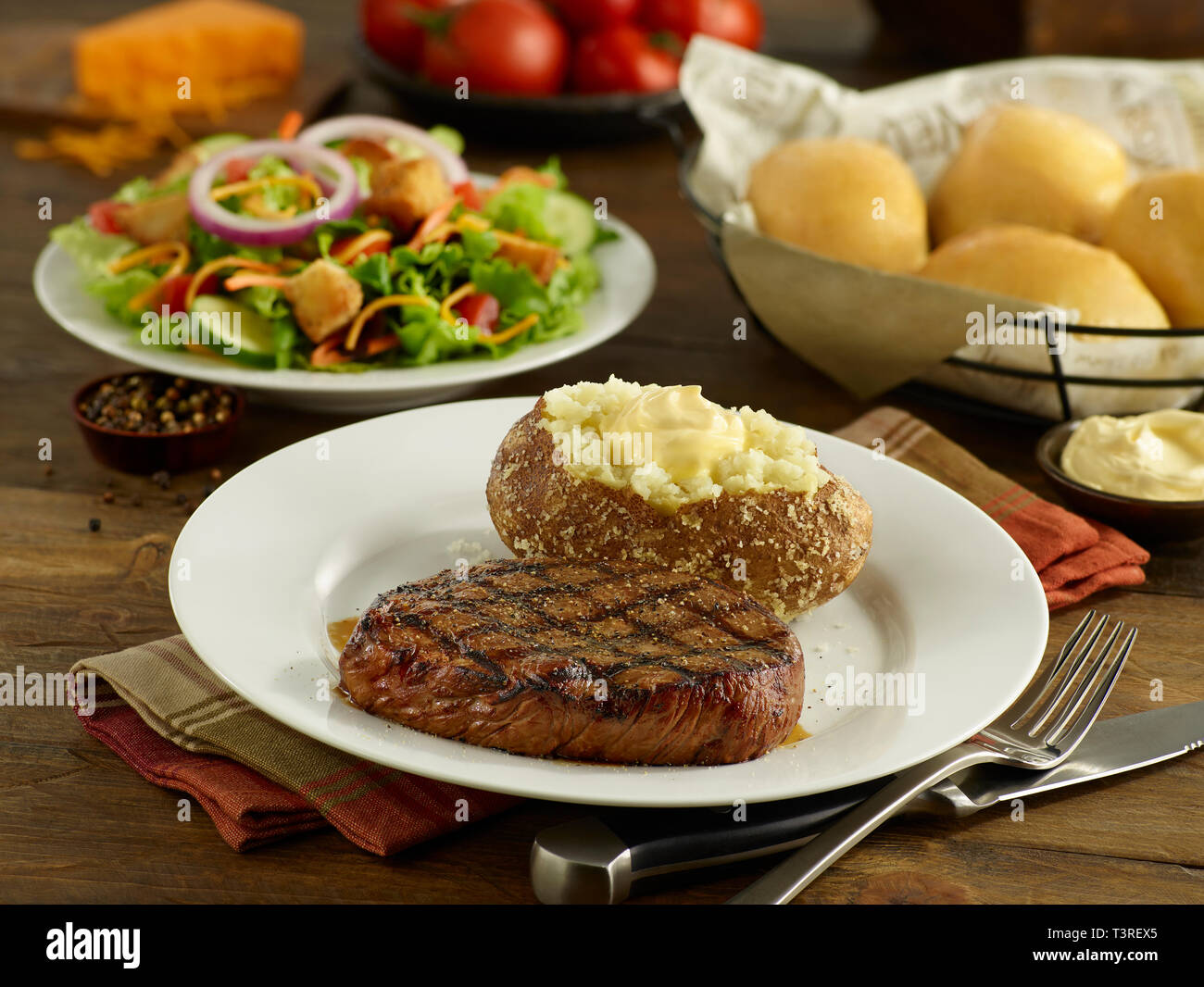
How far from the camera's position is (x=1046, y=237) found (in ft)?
7.84

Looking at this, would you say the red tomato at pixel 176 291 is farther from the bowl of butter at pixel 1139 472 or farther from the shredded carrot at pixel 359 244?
the bowl of butter at pixel 1139 472

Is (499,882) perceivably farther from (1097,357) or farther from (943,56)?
(943,56)

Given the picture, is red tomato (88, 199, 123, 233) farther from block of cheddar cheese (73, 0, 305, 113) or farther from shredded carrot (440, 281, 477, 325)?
block of cheddar cheese (73, 0, 305, 113)

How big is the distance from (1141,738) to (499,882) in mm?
845

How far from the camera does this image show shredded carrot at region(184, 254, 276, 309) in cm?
239

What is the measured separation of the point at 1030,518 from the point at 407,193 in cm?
137

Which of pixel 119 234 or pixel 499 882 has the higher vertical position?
pixel 119 234

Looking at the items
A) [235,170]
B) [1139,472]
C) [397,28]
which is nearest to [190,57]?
[397,28]

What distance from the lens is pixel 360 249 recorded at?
2475 mm

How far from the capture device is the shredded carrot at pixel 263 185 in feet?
8.22

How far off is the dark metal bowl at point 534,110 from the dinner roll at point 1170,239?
5.66 ft

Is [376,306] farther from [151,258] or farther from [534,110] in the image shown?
[534,110]

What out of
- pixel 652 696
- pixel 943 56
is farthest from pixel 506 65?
pixel 652 696

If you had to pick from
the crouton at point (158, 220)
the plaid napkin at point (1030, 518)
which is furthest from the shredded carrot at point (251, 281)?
the plaid napkin at point (1030, 518)
